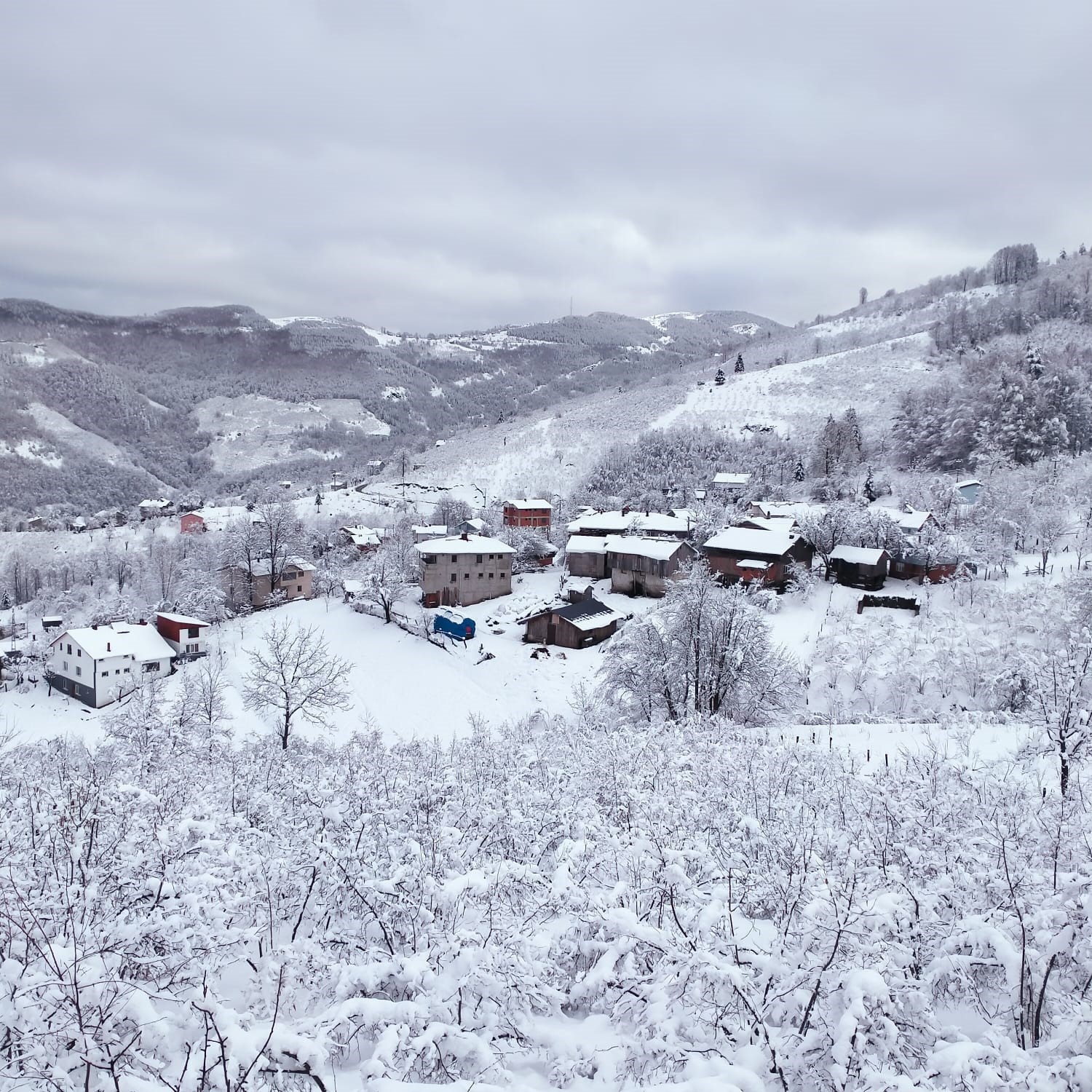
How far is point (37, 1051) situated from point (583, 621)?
35.7 meters

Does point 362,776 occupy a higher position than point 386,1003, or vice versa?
point 386,1003

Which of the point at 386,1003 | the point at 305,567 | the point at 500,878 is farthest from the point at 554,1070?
the point at 305,567

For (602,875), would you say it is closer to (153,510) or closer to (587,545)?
(587,545)

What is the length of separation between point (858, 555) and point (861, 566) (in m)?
0.74

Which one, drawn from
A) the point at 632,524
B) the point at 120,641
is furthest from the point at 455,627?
the point at 120,641

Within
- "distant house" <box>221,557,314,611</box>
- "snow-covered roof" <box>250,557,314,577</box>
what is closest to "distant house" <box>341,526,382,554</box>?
"snow-covered roof" <box>250,557,314,577</box>

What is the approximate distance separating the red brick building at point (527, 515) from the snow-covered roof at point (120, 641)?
111ft

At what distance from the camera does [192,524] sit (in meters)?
92.2

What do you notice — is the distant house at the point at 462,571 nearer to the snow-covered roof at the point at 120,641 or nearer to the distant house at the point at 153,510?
the snow-covered roof at the point at 120,641

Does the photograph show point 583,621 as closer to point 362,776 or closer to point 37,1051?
point 362,776

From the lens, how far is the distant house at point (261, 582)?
5253 centimetres

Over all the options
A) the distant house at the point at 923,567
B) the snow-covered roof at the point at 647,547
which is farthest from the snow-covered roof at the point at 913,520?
the snow-covered roof at the point at 647,547

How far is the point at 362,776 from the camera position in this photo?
29.9ft

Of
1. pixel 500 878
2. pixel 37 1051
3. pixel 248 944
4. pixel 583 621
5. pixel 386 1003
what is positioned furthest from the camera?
pixel 583 621
